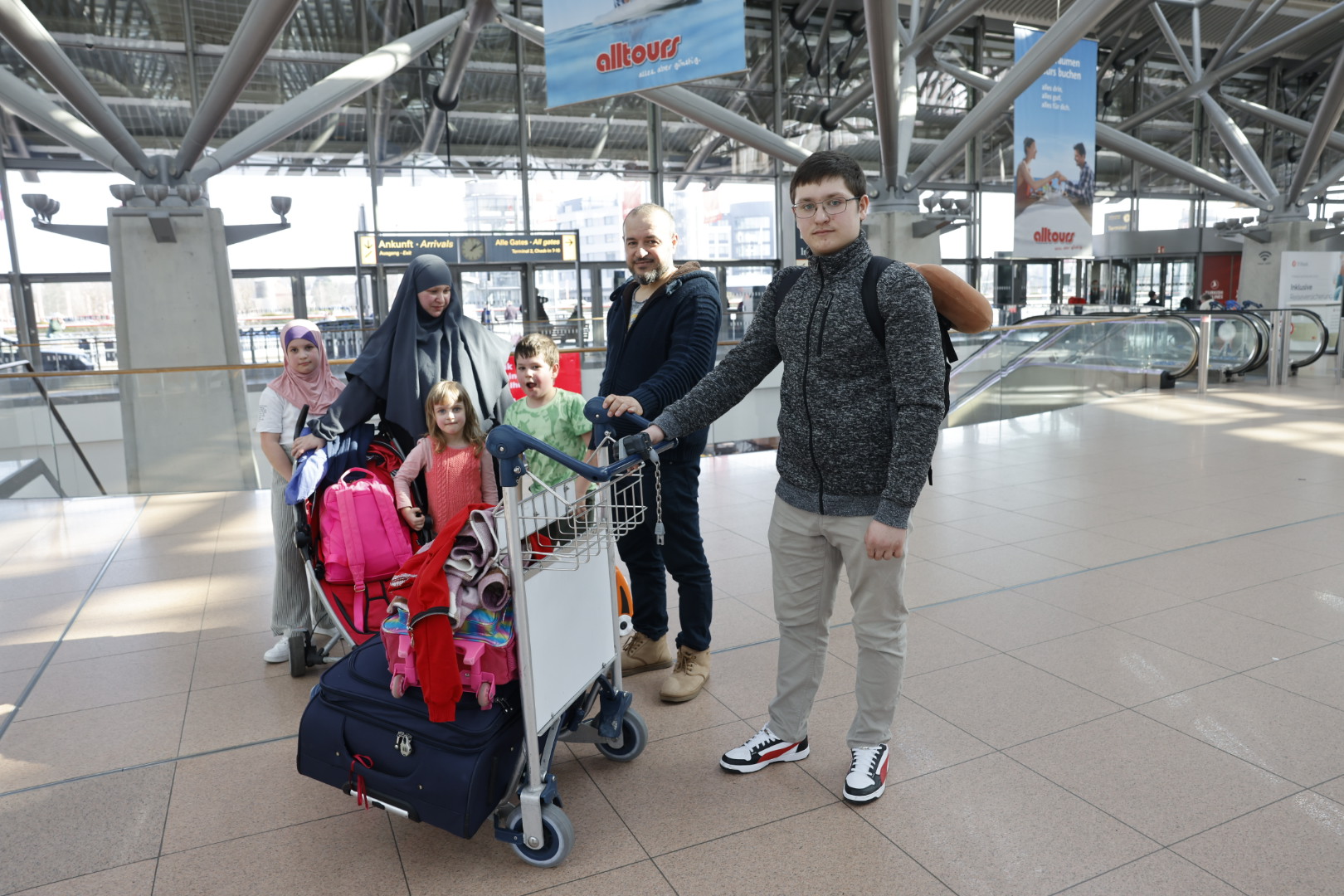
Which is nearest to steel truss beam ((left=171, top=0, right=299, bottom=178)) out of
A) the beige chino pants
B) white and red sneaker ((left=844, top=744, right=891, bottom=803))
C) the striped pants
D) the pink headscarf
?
the pink headscarf

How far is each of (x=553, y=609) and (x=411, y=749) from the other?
448mm

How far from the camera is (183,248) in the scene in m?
9.98

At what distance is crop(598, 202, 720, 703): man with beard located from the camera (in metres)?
2.73

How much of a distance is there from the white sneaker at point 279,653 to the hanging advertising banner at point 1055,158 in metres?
10.2

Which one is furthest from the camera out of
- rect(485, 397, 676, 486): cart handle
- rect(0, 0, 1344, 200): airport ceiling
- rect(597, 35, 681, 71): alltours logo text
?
rect(0, 0, 1344, 200): airport ceiling

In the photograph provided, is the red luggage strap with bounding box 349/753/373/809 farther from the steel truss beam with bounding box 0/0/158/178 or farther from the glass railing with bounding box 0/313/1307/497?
the steel truss beam with bounding box 0/0/158/178

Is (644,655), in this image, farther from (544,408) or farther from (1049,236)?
(1049,236)

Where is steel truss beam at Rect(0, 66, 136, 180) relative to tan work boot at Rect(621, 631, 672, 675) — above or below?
above

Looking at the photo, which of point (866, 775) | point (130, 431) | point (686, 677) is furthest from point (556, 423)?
point (130, 431)

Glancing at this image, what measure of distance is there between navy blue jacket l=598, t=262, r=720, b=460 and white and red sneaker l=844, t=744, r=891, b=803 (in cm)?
102

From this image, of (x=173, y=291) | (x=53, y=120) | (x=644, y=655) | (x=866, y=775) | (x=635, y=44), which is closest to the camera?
(x=866, y=775)

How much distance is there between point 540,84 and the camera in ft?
53.8

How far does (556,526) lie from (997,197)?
20.7m

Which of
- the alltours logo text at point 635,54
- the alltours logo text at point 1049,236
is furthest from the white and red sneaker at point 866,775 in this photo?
the alltours logo text at point 1049,236
